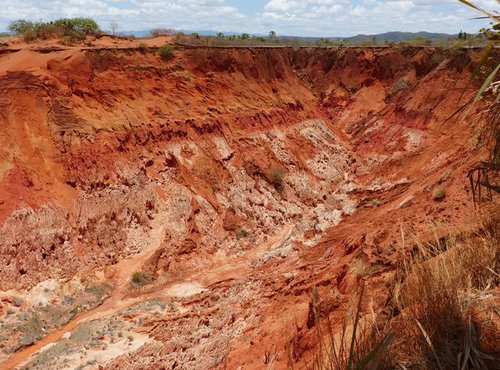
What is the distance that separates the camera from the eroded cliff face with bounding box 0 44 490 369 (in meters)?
11.6

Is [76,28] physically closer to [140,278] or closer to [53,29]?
[53,29]

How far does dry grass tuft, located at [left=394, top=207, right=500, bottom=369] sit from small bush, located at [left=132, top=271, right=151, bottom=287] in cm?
1301

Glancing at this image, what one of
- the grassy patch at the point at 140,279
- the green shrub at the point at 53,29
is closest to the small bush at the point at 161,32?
the green shrub at the point at 53,29

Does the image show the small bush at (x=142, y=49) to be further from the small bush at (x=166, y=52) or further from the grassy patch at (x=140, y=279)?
the grassy patch at (x=140, y=279)

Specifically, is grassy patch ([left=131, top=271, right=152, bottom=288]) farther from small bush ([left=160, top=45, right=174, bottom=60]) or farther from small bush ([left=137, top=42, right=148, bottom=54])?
small bush ([left=160, top=45, right=174, bottom=60])

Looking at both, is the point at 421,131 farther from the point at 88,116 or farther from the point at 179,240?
the point at 88,116

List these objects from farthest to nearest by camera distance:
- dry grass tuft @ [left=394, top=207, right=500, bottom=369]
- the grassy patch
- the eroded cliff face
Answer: the grassy patch → the eroded cliff face → dry grass tuft @ [left=394, top=207, right=500, bottom=369]

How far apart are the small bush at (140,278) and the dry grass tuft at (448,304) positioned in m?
13.0

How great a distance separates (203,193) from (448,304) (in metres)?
17.5

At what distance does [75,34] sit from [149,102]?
25.0ft

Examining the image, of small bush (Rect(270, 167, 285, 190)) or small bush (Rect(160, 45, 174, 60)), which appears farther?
small bush (Rect(160, 45, 174, 60))

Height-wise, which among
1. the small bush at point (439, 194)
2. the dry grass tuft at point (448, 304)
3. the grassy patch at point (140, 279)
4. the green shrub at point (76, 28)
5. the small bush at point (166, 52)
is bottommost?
the grassy patch at point (140, 279)

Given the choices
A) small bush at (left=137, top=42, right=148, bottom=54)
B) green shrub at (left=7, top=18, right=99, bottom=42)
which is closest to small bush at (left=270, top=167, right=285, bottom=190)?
small bush at (left=137, top=42, right=148, bottom=54)

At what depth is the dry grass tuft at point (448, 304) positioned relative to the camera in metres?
3.82
